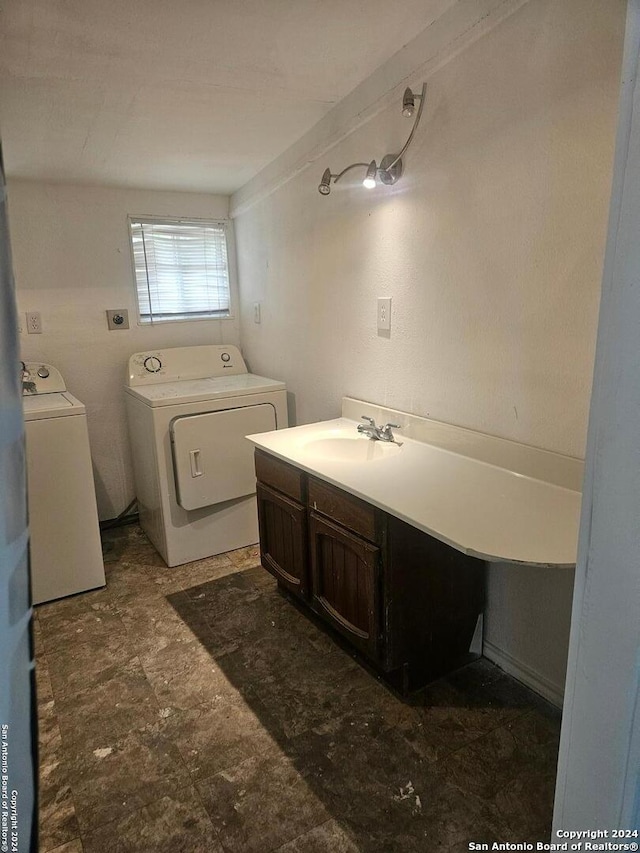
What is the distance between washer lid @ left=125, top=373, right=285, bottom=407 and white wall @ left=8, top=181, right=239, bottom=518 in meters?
0.27

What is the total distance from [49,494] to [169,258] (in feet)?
5.08

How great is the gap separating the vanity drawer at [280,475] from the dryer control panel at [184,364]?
3.70ft

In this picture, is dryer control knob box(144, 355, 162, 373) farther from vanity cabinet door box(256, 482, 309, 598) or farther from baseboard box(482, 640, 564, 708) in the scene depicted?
baseboard box(482, 640, 564, 708)

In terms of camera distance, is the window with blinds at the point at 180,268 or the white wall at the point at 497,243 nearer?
the white wall at the point at 497,243

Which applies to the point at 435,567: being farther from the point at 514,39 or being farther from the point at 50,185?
the point at 50,185

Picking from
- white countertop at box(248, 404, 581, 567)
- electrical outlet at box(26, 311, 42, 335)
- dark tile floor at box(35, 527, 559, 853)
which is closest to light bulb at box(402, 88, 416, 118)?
white countertop at box(248, 404, 581, 567)

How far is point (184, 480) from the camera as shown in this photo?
99.8 inches

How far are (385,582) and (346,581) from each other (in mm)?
210

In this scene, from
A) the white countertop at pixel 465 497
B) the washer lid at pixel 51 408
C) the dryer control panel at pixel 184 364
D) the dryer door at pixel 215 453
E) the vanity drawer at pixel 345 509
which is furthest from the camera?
the dryer control panel at pixel 184 364

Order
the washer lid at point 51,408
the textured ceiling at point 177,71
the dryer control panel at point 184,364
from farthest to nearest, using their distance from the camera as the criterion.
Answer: the dryer control panel at point 184,364, the washer lid at point 51,408, the textured ceiling at point 177,71

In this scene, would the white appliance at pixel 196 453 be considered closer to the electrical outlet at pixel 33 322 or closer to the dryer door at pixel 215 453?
the dryer door at pixel 215 453

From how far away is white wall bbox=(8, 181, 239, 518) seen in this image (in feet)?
9.06

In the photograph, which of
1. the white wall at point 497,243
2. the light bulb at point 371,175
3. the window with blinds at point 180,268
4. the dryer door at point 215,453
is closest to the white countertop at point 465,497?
the white wall at point 497,243

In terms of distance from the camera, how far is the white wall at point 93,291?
2762 mm
